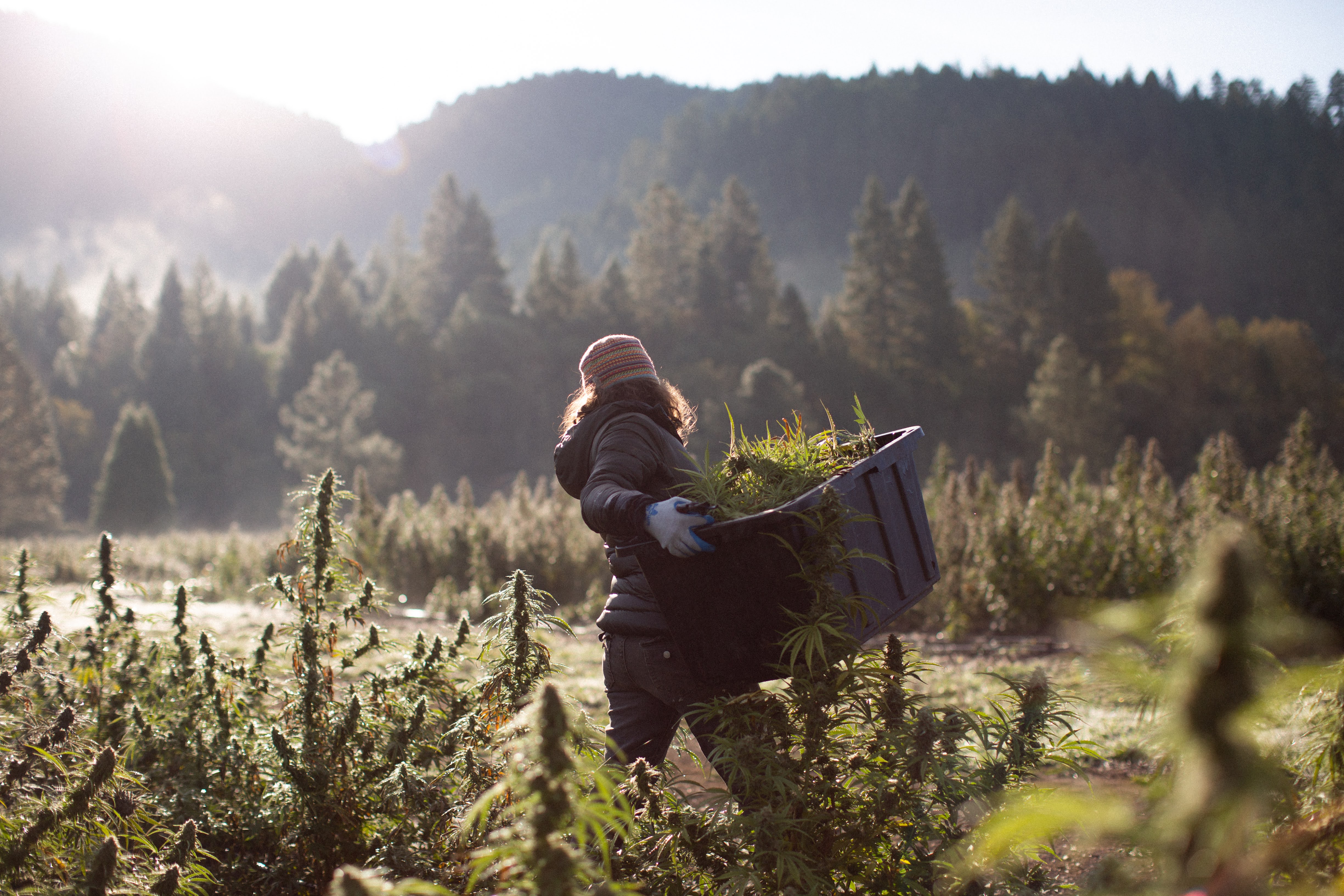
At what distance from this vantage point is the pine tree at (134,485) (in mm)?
44031

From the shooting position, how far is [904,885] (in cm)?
191

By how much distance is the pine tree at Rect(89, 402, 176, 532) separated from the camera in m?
44.0

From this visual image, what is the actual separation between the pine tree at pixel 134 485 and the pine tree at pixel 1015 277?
54161mm

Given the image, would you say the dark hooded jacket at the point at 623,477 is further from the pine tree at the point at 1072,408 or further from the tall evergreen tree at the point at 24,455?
the tall evergreen tree at the point at 24,455

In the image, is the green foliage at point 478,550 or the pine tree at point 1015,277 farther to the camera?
the pine tree at point 1015,277

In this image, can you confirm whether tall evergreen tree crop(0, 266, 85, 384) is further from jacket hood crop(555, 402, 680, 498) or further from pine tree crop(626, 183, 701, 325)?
jacket hood crop(555, 402, 680, 498)

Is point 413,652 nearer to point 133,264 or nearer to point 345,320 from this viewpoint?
point 345,320

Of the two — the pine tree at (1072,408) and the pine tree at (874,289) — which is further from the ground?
the pine tree at (874,289)

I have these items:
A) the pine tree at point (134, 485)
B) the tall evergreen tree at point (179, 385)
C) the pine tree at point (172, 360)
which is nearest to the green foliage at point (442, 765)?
the pine tree at point (134, 485)

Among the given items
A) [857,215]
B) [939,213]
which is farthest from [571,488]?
[939,213]

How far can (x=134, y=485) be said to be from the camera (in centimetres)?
4459

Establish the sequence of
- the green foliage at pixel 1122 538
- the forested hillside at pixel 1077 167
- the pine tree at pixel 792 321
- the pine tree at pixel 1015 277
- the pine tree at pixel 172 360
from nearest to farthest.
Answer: the green foliage at pixel 1122 538 → the pine tree at pixel 792 321 → the pine tree at pixel 1015 277 → the pine tree at pixel 172 360 → the forested hillside at pixel 1077 167

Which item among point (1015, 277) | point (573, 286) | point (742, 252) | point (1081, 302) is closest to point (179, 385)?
point (573, 286)

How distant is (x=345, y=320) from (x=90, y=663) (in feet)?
196
